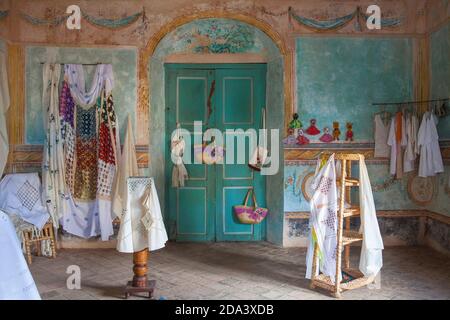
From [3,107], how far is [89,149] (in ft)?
3.99

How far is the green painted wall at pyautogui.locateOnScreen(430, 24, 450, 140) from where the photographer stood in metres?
5.14

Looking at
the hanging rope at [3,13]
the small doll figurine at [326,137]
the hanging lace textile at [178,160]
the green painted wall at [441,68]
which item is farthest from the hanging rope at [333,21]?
the hanging rope at [3,13]

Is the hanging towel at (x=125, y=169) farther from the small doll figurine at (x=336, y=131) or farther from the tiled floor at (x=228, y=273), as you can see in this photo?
the small doll figurine at (x=336, y=131)

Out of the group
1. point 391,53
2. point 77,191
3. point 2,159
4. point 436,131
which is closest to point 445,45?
point 391,53

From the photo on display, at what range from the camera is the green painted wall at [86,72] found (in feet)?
18.0

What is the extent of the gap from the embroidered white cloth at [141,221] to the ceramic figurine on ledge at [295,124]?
265 cm

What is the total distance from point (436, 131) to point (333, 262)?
2666 millimetres

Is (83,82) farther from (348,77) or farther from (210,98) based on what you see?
(348,77)

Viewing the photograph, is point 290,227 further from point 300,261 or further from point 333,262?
point 333,262

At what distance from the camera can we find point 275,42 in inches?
223

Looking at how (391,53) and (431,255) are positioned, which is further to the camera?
(391,53)

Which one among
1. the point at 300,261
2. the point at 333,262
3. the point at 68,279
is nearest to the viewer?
the point at 333,262

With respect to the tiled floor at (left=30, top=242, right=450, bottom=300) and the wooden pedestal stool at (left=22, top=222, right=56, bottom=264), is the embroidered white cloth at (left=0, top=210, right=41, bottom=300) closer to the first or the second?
the tiled floor at (left=30, top=242, right=450, bottom=300)

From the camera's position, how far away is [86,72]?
219 inches
